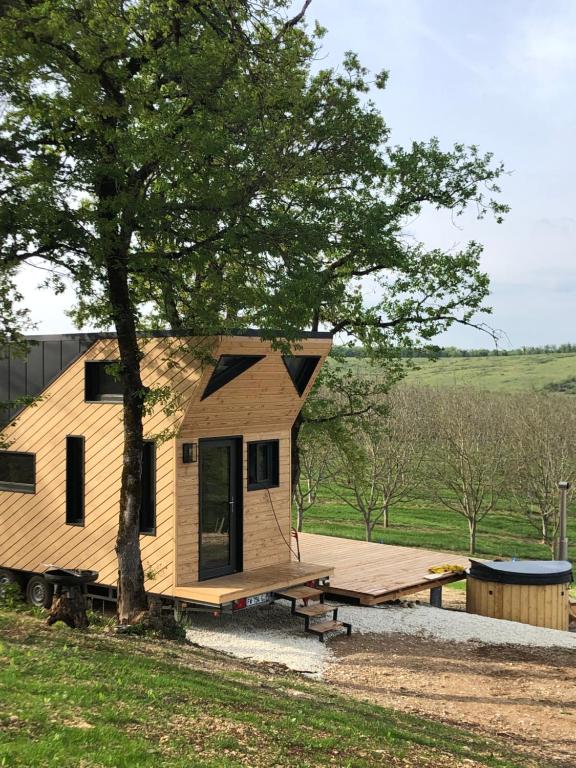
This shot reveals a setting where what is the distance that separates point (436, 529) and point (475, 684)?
2555cm

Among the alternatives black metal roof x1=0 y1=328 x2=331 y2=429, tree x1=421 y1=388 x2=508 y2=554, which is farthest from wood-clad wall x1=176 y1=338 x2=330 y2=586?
tree x1=421 y1=388 x2=508 y2=554

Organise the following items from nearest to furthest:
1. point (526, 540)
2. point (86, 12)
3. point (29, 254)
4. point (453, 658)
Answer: point (86, 12), point (29, 254), point (453, 658), point (526, 540)

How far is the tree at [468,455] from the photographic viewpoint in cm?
2969

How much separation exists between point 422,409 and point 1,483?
2293cm

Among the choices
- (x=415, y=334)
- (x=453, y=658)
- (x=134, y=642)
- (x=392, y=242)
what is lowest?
(x=453, y=658)

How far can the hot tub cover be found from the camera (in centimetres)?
1366

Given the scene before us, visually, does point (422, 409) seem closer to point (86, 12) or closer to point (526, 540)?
point (526, 540)

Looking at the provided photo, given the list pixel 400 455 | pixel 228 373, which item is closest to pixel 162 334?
pixel 228 373

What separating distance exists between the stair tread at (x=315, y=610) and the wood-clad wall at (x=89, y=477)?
196cm

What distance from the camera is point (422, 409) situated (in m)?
34.1

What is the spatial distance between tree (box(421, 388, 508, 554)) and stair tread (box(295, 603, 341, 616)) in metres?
17.4

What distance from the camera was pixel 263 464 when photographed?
515 inches

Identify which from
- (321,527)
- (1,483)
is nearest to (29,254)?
(1,483)

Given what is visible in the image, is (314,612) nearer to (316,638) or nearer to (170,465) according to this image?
(316,638)
